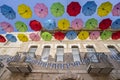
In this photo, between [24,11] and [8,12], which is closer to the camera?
[24,11]

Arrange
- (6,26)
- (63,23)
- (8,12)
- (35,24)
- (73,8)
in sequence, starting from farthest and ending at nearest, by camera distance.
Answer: (6,26) < (35,24) < (63,23) < (8,12) < (73,8)

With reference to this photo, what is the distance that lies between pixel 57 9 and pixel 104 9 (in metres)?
2.59

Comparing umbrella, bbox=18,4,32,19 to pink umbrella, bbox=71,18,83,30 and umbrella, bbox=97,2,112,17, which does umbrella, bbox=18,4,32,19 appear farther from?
umbrella, bbox=97,2,112,17

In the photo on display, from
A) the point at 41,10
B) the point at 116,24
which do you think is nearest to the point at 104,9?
the point at 116,24

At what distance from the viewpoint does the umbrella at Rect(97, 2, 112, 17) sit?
849 centimetres

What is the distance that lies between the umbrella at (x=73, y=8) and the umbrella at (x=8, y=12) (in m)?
3.13

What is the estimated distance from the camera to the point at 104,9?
28.4ft

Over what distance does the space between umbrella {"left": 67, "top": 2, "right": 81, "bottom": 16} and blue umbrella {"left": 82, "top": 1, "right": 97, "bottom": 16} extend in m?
0.39

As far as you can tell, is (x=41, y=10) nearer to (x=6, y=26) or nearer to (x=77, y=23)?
(x=77, y=23)

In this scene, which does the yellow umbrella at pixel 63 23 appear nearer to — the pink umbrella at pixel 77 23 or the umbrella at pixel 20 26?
the pink umbrella at pixel 77 23

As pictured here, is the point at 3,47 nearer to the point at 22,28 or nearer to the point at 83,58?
the point at 22,28

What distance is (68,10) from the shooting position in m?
8.59

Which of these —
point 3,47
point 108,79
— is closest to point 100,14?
point 108,79

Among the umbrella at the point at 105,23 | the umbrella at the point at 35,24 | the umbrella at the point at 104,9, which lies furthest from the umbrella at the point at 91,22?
the umbrella at the point at 35,24
